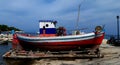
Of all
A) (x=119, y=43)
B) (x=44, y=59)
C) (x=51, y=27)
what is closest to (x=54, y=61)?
(x=44, y=59)

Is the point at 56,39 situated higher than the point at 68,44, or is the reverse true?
the point at 56,39

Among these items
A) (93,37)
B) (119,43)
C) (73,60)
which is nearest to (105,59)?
(73,60)

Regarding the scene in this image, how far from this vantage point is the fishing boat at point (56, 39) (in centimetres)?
3462

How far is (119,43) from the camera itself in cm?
4619

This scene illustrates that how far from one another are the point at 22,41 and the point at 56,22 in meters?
5.20

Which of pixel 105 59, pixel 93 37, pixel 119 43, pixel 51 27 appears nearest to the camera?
pixel 105 59

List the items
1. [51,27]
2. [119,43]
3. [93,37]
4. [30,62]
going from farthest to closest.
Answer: [119,43]
[51,27]
[93,37]
[30,62]

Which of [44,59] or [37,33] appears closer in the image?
[44,59]

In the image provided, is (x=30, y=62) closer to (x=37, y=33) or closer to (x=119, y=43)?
(x=37, y=33)

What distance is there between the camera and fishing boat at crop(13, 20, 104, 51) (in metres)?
34.6

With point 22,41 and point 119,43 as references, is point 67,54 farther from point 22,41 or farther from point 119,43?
point 119,43

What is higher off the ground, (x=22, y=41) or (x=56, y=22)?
(x=56, y=22)

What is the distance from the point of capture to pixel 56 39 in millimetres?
35375

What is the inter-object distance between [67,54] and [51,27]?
7179 millimetres
